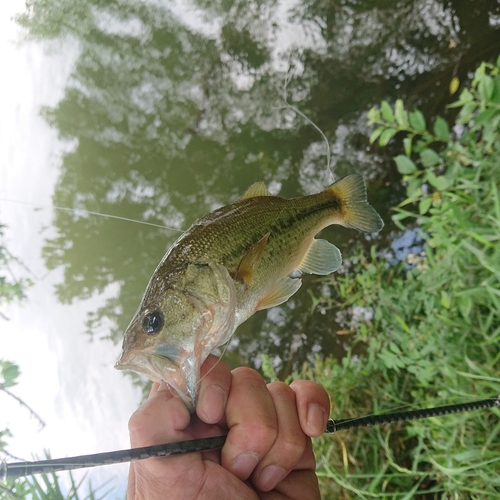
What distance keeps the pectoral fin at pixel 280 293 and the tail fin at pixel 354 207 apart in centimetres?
47

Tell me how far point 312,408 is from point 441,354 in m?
1.26

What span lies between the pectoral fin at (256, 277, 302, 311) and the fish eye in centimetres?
34

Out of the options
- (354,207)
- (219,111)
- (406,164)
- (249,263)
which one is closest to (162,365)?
(249,263)

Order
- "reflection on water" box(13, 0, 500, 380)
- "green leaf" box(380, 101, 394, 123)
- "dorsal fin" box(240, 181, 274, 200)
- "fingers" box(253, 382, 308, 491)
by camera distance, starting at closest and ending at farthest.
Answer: "fingers" box(253, 382, 308, 491)
"dorsal fin" box(240, 181, 274, 200)
"green leaf" box(380, 101, 394, 123)
"reflection on water" box(13, 0, 500, 380)

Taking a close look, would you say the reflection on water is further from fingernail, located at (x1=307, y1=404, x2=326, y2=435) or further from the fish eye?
the fish eye

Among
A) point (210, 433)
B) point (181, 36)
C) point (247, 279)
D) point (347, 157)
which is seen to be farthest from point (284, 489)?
point (181, 36)

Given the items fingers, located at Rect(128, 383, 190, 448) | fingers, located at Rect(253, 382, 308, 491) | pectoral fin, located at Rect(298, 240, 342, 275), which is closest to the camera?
fingers, located at Rect(128, 383, 190, 448)

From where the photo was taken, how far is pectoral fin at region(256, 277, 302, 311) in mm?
1231

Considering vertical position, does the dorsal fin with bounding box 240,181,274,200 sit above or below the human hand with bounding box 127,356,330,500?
above

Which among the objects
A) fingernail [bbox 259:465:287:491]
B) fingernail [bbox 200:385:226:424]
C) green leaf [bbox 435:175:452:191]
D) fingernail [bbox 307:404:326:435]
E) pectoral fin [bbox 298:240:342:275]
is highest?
green leaf [bbox 435:175:452:191]

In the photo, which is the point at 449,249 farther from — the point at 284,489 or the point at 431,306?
the point at 284,489

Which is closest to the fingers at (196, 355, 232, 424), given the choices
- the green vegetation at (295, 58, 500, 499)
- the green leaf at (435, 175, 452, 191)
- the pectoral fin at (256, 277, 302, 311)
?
the pectoral fin at (256, 277, 302, 311)

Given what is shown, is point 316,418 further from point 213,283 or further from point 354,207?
point 354,207

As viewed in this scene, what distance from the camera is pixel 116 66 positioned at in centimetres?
453
